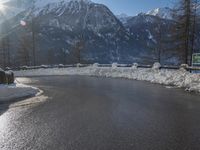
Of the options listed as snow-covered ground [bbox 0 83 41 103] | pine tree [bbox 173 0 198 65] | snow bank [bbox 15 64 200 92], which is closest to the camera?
snow-covered ground [bbox 0 83 41 103]

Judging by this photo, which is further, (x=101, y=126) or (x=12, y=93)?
(x=12, y=93)

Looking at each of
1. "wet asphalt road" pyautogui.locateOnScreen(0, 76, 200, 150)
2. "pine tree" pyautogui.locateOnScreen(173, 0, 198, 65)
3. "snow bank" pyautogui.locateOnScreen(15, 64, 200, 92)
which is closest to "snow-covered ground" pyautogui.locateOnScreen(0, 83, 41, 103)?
"wet asphalt road" pyautogui.locateOnScreen(0, 76, 200, 150)

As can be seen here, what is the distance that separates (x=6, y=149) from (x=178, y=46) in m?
34.7

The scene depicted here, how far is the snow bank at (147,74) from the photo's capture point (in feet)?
66.8

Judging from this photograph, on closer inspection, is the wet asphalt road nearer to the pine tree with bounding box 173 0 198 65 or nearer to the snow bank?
the snow bank

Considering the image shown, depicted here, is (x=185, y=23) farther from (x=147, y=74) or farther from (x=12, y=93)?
(x=12, y=93)

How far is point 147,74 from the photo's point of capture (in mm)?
29516

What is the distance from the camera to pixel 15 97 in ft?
47.8

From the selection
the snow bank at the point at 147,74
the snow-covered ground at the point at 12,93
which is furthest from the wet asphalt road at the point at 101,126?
the snow bank at the point at 147,74

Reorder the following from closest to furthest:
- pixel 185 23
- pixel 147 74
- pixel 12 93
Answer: pixel 12 93 → pixel 147 74 → pixel 185 23

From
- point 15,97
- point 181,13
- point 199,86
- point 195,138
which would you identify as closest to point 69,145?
point 195,138

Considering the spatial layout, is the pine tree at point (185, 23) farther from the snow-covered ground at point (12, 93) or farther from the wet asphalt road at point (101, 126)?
the wet asphalt road at point (101, 126)

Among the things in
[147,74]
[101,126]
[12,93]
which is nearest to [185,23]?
[147,74]

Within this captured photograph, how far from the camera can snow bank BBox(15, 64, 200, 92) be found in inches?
801
